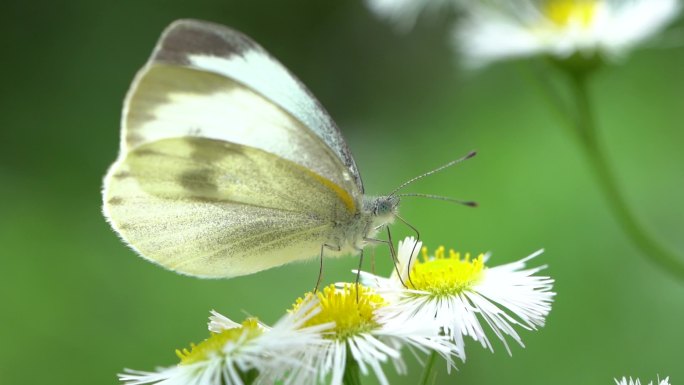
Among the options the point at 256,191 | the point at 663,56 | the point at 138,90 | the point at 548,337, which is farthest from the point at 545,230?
the point at 138,90

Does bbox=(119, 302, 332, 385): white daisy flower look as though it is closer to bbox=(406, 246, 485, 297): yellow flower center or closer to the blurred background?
bbox=(406, 246, 485, 297): yellow flower center

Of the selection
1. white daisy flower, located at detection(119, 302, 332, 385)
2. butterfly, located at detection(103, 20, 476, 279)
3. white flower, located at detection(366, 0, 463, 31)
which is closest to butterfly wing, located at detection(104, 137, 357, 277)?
butterfly, located at detection(103, 20, 476, 279)

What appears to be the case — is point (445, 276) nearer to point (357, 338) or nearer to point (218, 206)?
point (357, 338)

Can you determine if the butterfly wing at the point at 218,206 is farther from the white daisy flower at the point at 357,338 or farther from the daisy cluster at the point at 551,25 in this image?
the daisy cluster at the point at 551,25

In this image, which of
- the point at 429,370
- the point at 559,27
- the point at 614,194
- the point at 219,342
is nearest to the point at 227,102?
the point at 219,342

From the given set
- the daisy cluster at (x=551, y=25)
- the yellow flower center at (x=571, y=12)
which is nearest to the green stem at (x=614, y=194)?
the daisy cluster at (x=551, y=25)

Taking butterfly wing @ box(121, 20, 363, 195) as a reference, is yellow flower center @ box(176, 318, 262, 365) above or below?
below
